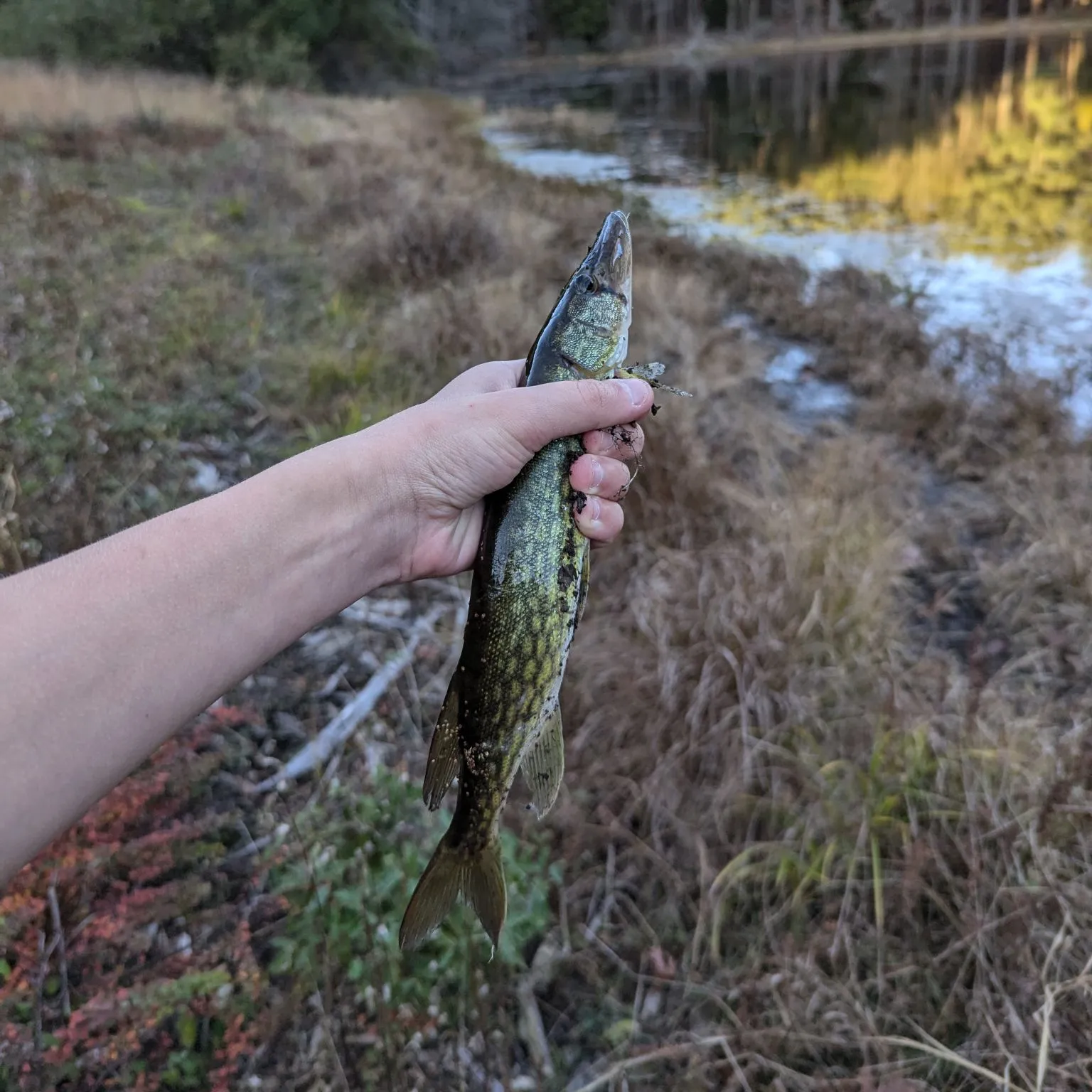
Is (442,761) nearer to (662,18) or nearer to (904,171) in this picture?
(904,171)

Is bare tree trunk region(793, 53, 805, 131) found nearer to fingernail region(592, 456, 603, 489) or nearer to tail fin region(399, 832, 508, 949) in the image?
fingernail region(592, 456, 603, 489)

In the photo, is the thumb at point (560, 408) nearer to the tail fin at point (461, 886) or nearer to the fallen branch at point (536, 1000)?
the tail fin at point (461, 886)

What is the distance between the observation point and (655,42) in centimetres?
6022

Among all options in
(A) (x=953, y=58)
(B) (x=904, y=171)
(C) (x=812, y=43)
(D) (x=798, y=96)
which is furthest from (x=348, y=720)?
(C) (x=812, y=43)

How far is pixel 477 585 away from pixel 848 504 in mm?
3451

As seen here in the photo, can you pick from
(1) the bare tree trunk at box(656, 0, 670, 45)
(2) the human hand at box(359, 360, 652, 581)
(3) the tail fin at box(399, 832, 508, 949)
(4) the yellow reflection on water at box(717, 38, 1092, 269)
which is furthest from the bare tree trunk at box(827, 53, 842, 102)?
(3) the tail fin at box(399, 832, 508, 949)

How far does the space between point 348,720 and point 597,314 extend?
1977 mm

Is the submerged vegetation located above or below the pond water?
below

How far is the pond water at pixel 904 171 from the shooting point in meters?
9.48

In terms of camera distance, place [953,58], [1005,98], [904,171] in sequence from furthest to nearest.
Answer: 1. [953,58]
2. [1005,98]
3. [904,171]

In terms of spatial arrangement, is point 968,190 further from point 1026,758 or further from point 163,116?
point 163,116

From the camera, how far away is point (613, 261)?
2.50 metres

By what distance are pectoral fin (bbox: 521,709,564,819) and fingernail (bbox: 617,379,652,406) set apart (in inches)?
37.2

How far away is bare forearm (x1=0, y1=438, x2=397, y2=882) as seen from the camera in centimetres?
151
